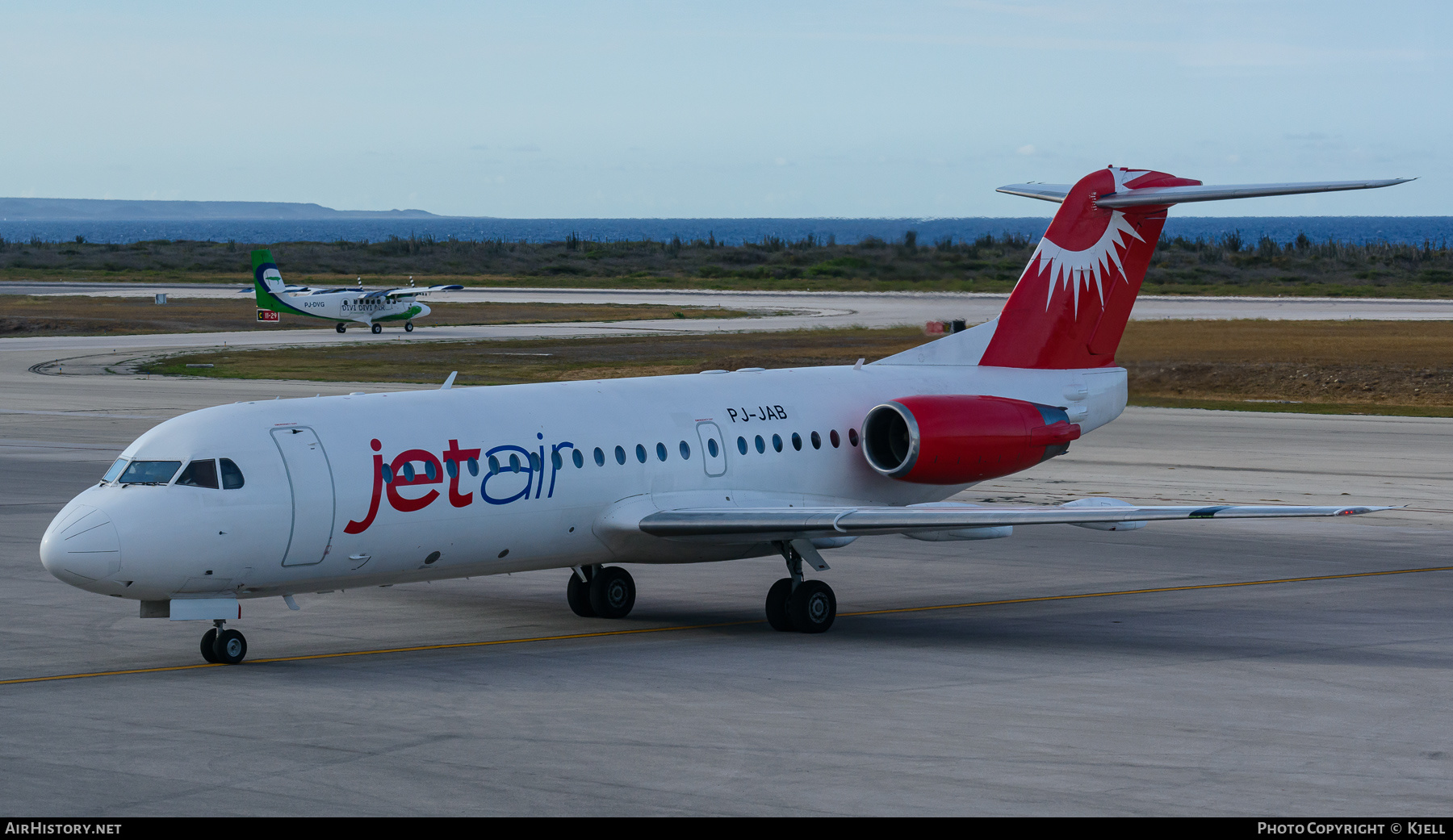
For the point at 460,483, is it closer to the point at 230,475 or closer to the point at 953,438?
the point at 230,475

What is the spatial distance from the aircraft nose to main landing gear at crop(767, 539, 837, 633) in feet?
26.3

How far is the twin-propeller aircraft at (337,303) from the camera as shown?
85.6 meters

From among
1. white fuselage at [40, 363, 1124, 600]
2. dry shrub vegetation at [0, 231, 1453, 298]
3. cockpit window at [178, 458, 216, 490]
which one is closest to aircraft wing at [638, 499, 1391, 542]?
white fuselage at [40, 363, 1124, 600]

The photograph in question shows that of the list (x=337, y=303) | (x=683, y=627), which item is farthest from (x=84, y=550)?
(x=337, y=303)

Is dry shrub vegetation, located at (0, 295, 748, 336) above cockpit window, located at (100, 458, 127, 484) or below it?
below

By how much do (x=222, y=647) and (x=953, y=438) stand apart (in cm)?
1004

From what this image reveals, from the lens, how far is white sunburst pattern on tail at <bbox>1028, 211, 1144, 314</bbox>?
2491 centimetres

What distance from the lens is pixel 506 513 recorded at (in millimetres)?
19234

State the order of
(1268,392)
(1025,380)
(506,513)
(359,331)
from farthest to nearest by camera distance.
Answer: (359,331) → (1268,392) → (1025,380) → (506,513)

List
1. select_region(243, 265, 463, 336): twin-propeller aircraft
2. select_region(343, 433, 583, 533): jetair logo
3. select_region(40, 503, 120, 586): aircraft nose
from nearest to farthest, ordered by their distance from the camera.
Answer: select_region(40, 503, 120, 586): aircraft nose < select_region(343, 433, 583, 533): jetair logo < select_region(243, 265, 463, 336): twin-propeller aircraft

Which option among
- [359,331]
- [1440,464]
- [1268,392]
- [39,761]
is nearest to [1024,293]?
[39,761]

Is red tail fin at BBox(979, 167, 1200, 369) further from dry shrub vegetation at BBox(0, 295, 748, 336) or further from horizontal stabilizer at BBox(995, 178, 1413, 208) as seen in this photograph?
dry shrub vegetation at BBox(0, 295, 748, 336)

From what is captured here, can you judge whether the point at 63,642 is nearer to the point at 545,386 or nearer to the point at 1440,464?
the point at 545,386
